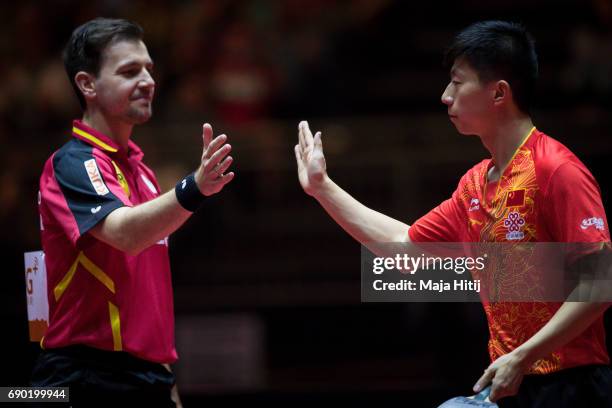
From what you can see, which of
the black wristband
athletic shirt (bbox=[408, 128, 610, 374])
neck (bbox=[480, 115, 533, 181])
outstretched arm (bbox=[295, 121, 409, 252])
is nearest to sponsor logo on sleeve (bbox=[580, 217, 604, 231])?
athletic shirt (bbox=[408, 128, 610, 374])

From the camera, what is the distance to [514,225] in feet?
9.96

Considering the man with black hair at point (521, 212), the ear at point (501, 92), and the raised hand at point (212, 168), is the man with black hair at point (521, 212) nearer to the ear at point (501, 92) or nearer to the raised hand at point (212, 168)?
the ear at point (501, 92)

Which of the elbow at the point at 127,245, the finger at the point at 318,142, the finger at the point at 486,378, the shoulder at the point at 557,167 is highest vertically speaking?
the finger at the point at 318,142

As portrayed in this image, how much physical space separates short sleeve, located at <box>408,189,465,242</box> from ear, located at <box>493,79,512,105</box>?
1.44 ft

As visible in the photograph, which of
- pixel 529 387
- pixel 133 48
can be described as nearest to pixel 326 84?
pixel 133 48

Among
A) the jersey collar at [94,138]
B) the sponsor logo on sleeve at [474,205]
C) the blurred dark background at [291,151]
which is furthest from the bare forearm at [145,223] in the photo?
the blurred dark background at [291,151]

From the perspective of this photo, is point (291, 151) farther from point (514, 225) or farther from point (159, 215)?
point (514, 225)

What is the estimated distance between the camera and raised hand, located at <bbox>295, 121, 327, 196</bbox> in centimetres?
351

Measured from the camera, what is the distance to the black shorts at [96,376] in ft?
11.0

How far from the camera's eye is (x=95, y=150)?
138 inches

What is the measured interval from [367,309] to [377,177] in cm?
105

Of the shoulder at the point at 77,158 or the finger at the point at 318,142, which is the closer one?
the shoulder at the point at 77,158

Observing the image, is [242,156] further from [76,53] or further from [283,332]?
[76,53]

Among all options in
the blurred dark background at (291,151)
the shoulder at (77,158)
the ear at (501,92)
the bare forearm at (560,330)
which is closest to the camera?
the bare forearm at (560,330)
